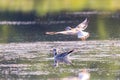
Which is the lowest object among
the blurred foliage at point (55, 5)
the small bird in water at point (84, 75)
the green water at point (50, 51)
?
the blurred foliage at point (55, 5)

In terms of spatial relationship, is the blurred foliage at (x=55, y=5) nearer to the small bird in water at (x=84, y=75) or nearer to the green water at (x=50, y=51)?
the green water at (x=50, y=51)

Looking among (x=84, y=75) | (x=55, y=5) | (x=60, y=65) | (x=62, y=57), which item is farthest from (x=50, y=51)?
(x=55, y=5)

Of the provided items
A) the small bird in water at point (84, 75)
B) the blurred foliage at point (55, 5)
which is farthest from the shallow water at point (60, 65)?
the blurred foliage at point (55, 5)

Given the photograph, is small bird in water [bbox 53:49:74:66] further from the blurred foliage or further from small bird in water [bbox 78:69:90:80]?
the blurred foliage

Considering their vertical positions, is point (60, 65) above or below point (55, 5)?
above

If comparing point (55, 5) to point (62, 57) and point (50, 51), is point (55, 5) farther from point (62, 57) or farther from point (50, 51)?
point (62, 57)

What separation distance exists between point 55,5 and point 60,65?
36.1 m

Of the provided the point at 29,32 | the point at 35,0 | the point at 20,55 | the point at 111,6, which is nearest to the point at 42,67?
the point at 20,55

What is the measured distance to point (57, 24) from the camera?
162ft

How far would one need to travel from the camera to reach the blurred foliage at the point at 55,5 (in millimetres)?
62938

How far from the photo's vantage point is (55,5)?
6656 centimetres

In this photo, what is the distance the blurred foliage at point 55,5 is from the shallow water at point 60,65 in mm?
24267

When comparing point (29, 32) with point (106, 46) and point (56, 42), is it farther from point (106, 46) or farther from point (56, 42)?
point (106, 46)

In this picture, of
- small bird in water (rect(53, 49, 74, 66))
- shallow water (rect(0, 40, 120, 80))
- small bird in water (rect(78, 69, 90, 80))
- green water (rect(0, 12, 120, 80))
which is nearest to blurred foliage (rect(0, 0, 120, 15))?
green water (rect(0, 12, 120, 80))
